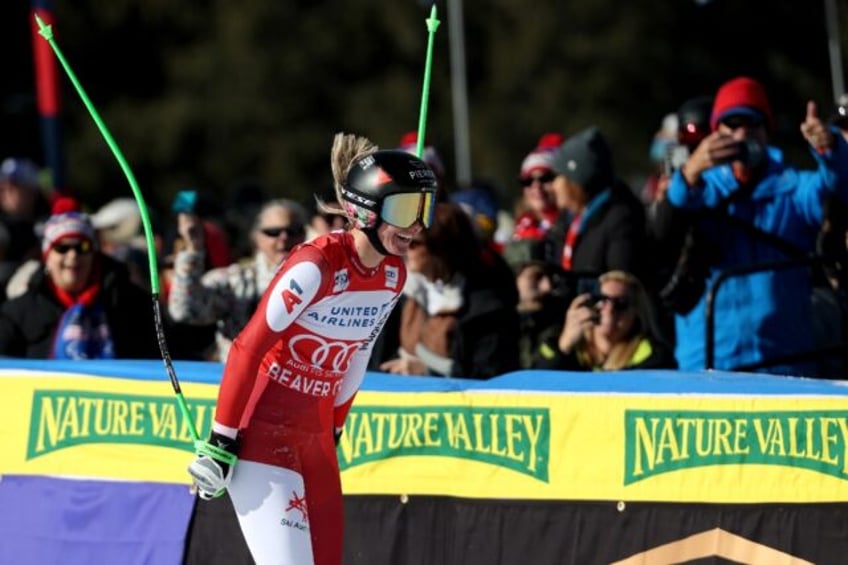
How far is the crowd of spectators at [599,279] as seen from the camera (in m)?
8.47

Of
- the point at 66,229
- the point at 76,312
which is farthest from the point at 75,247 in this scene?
the point at 76,312

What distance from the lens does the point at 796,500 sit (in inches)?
279

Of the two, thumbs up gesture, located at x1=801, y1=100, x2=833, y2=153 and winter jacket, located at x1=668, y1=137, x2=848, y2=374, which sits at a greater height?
thumbs up gesture, located at x1=801, y1=100, x2=833, y2=153

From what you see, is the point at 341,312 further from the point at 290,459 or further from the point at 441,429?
the point at 441,429

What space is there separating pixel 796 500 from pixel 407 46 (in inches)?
1218

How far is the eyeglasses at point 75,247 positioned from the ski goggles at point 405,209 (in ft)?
11.2

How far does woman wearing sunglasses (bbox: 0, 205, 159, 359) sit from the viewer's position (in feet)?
30.7

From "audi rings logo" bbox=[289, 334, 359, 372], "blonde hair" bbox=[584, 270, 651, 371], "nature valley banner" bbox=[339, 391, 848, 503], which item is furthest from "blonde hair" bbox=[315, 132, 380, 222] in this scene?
"blonde hair" bbox=[584, 270, 651, 371]

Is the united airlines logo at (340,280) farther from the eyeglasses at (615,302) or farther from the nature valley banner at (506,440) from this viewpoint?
the eyeglasses at (615,302)

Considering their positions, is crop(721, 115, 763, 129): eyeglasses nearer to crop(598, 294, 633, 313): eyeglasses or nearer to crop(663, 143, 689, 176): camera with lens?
crop(663, 143, 689, 176): camera with lens

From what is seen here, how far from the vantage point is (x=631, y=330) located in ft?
28.7

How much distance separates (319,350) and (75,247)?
3208 millimetres

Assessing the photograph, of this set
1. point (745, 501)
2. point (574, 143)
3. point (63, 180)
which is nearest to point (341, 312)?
point (745, 501)

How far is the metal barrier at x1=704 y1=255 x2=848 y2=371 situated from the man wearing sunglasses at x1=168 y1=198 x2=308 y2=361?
2.23m
